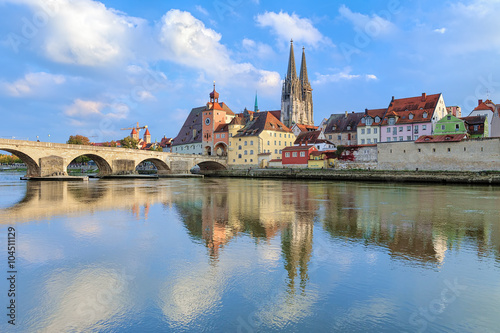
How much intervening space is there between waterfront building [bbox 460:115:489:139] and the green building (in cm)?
292

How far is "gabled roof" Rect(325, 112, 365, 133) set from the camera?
6550 cm

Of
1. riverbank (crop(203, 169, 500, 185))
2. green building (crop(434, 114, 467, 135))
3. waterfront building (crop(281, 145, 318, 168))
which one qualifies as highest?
green building (crop(434, 114, 467, 135))

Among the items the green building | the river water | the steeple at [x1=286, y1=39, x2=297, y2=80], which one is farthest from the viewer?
the steeple at [x1=286, y1=39, x2=297, y2=80]

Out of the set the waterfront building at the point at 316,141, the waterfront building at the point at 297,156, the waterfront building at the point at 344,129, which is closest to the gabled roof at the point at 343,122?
the waterfront building at the point at 344,129

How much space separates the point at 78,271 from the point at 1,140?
1574 inches

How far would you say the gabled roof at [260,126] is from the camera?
225 ft

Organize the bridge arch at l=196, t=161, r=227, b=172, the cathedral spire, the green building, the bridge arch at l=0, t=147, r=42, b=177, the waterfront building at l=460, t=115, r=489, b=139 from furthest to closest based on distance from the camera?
the cathedral spire < the bridge arch at l=196, t=161, r=227, b=172 < the waterfront building at l=460, t=115, r=489, b=139 < the green building < the bridge arch at l=0, t=147, r=42, b=177

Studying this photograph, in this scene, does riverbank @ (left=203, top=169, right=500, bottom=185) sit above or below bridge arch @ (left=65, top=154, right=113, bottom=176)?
below

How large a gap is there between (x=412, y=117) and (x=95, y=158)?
49096mm

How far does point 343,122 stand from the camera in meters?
67.4

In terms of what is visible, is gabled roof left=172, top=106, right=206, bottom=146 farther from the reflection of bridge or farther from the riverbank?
the riverbank

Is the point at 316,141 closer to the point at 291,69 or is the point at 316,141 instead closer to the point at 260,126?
the point at 260,126

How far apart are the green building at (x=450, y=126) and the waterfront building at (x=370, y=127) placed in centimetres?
1015

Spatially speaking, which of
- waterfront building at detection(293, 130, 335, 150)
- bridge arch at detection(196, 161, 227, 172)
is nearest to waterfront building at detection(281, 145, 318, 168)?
waterfront building at detection(293, 130, 335, 150)
